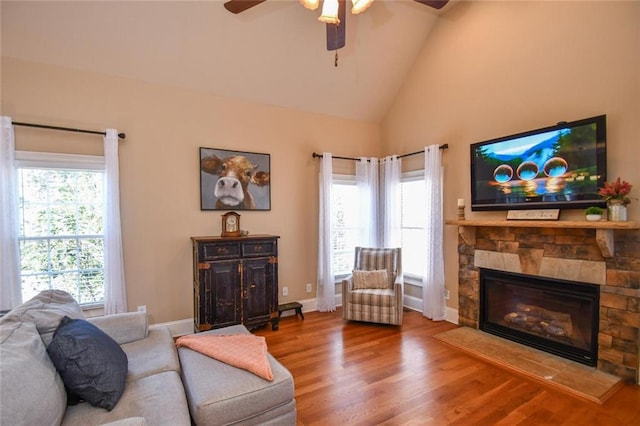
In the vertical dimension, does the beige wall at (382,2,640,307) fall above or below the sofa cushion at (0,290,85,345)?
above

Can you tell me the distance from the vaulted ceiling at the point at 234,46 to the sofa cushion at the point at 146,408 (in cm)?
321

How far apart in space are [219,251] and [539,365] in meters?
3.37

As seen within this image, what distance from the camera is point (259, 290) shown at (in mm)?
3770

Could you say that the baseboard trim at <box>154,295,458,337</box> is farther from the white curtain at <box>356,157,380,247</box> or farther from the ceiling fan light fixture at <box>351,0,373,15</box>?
the ceiling fan light fixture at <box>351,0,373,15</box>

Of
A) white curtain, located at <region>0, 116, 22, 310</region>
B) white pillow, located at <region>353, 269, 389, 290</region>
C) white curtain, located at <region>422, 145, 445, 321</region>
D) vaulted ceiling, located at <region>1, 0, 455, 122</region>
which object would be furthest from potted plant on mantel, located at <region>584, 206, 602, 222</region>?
white curtain, located at <region>0, 116, 22, 310</region>

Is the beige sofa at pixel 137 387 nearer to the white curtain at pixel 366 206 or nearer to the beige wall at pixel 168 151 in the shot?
the beige wall at pixel 168 151

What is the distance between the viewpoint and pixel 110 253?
126 inches

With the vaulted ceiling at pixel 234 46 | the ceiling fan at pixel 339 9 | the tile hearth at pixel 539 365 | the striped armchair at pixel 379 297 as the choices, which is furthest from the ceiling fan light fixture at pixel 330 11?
the tile hearth at pixel 539 365

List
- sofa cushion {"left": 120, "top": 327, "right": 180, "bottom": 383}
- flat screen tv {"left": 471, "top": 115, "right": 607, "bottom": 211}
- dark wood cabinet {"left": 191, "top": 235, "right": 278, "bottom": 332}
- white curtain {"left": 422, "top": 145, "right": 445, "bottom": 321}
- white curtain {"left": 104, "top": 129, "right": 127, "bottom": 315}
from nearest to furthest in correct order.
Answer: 1. sofa cushion {"left": 120, "top": 327, "right": 180, "bottom": 383}
2. flat screen tv {"left": 471, "top": 115, "right": 607, "bottom": 211}
3. white curtain {"left": 104, "top": 129, "right": 127, "bottom": 315}
4. dark wood cabinet {"left": 191, "top": 235, "right": 278, "bottom": 332}
5. white curtain {"left": 422, "top": 145, "right": 445, "bottom": 321}

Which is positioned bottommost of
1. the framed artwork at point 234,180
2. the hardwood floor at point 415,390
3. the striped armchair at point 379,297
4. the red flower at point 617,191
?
the hardwood floor at point 415,390

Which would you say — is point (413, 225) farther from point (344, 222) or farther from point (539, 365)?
point (539, 365)

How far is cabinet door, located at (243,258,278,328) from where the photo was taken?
369 cm

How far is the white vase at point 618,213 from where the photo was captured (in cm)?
252

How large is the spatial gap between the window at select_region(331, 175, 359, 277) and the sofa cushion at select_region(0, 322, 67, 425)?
358 cm
